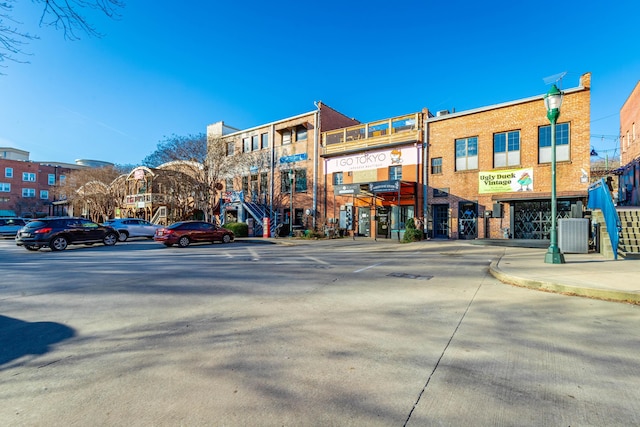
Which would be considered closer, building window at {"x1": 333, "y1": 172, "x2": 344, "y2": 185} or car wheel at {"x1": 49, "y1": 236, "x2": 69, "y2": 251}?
car wheel at {"x1": 49, "y1": 236, "x2": 69, "y2": 251}

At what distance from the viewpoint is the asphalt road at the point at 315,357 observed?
Answer: 8.21 feet

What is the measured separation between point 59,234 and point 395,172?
20.0 metres

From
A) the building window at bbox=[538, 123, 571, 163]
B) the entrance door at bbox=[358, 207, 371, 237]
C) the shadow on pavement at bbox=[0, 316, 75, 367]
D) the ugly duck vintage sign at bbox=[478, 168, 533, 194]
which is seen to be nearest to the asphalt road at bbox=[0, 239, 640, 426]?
the shadow on pavement at bbox=[0, 316, 75, 367]

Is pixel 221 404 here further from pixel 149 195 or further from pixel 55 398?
pixel 149 195

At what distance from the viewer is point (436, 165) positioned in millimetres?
21359

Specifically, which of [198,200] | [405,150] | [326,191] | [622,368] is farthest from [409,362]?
[198,200]

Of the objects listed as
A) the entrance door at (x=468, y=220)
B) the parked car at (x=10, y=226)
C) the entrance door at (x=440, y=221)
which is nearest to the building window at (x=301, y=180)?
the entrance door at (x=440, y=221)

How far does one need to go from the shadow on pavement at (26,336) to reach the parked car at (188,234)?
1251 cm

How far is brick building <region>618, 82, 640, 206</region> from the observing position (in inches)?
827

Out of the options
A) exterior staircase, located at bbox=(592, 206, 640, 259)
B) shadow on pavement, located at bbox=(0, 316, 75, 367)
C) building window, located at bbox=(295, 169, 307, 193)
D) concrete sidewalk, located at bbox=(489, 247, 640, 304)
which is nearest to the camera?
shadow on pavement, located at bbox=(0, 316, 75, 367)

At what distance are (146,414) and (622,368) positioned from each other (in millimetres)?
4520

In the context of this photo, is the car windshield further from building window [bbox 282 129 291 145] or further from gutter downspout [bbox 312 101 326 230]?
building window [bbox 282 129 291 145]

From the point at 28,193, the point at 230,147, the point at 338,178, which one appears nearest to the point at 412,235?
the point at 338,178

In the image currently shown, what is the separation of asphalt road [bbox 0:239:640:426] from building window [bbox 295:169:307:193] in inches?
841
